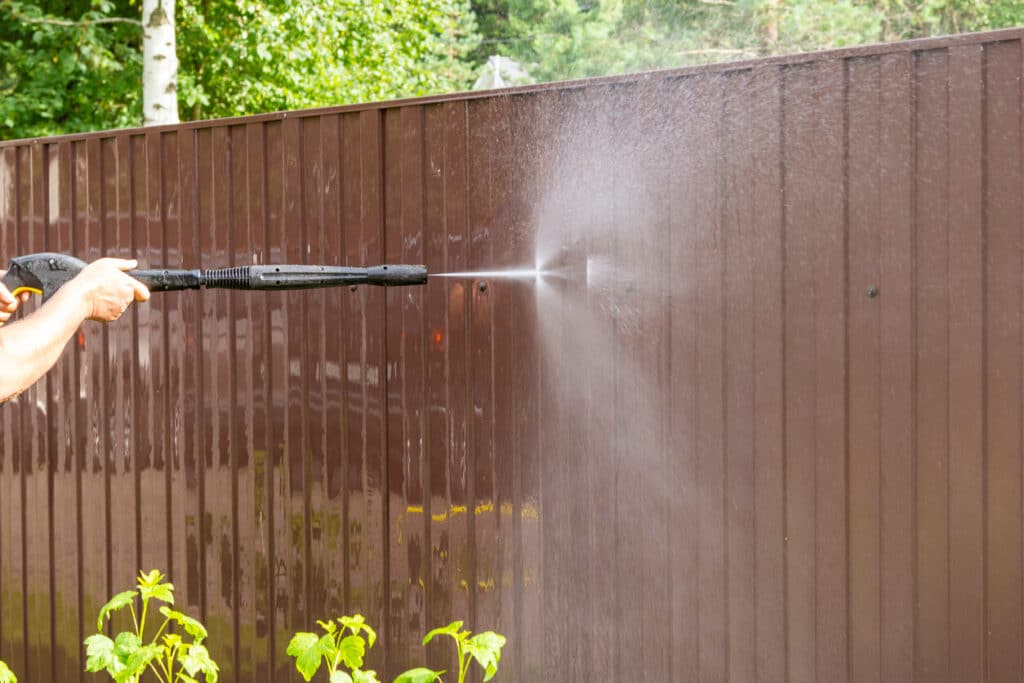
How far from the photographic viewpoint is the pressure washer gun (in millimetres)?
3129

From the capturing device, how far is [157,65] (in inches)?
396

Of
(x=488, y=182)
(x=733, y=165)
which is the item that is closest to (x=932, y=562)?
(x=733, y=165)

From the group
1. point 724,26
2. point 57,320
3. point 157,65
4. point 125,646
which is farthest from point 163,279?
point 724,26

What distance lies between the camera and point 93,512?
4.66 metres

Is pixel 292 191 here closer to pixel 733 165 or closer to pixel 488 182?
pixel 488 182

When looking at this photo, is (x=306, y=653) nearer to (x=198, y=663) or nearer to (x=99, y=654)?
(x=198, y=663)

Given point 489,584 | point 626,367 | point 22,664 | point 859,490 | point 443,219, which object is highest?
point 443,219

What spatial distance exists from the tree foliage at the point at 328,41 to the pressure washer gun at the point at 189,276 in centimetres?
901

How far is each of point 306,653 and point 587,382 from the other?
1181mm

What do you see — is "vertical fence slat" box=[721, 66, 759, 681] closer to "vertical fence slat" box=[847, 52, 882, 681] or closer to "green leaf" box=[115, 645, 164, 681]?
"vertical fence slat" box=[847, 52, 882, 681]

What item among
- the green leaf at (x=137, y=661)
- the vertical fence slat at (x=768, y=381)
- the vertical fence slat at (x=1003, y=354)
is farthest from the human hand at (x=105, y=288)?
the vertical fence slat at (x=1003, y=354)

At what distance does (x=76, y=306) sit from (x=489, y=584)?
161 centimetres

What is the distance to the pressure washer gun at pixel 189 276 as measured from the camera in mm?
3129

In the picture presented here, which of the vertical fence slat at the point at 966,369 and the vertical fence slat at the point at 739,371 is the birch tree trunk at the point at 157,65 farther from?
the vertical fence slat at the point at 966,369
